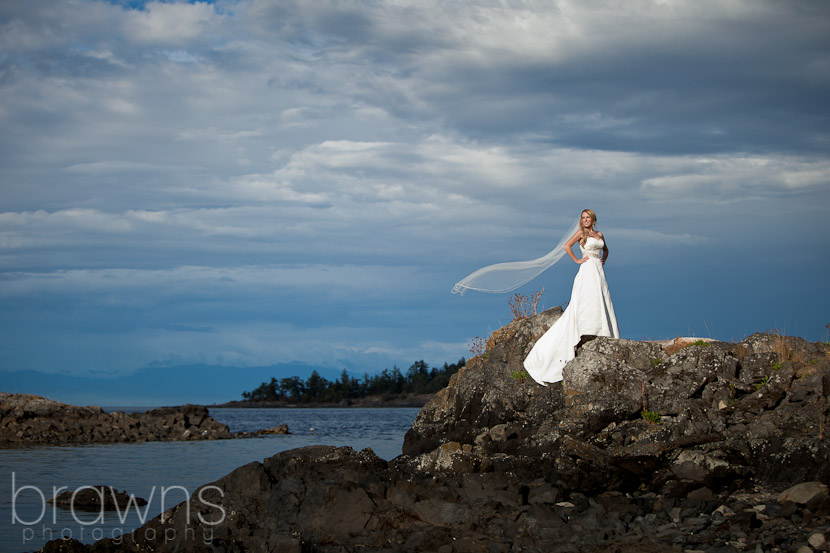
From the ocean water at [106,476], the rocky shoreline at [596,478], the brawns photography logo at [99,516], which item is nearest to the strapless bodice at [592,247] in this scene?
the rocky shoreline at [596,478]

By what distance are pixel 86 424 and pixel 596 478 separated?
1933 inches

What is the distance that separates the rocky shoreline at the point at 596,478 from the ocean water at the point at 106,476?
208 inches

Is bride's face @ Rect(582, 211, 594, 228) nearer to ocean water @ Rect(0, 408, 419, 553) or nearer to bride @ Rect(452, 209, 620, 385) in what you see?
bride @ Rect(452, 209, 620, 385)

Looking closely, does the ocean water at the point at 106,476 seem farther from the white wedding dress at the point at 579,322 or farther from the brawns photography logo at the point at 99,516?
the white wedding dress at the point at 579,322

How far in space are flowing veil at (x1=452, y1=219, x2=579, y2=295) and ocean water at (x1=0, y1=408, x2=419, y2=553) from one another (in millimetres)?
10240

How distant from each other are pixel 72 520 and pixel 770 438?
16.7 metres

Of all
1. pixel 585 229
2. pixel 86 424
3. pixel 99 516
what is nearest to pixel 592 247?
pixel 585 229

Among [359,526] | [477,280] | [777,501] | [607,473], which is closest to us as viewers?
[777,501]

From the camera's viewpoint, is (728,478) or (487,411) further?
(487,411)

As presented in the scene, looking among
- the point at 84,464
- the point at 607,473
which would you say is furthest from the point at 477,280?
the point at 84,464

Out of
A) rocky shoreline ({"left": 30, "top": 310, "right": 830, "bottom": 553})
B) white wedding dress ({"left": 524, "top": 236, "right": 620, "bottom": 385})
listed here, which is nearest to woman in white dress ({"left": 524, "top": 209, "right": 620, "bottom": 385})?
white wedding dress ({"left": 524, "top": 236, "right": 620, "bottom": 385})

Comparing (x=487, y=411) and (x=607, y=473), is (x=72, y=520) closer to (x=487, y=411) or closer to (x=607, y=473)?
(x=487, y=411)

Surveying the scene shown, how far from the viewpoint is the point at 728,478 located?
13242 millimetres

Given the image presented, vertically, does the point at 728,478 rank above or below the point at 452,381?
below
